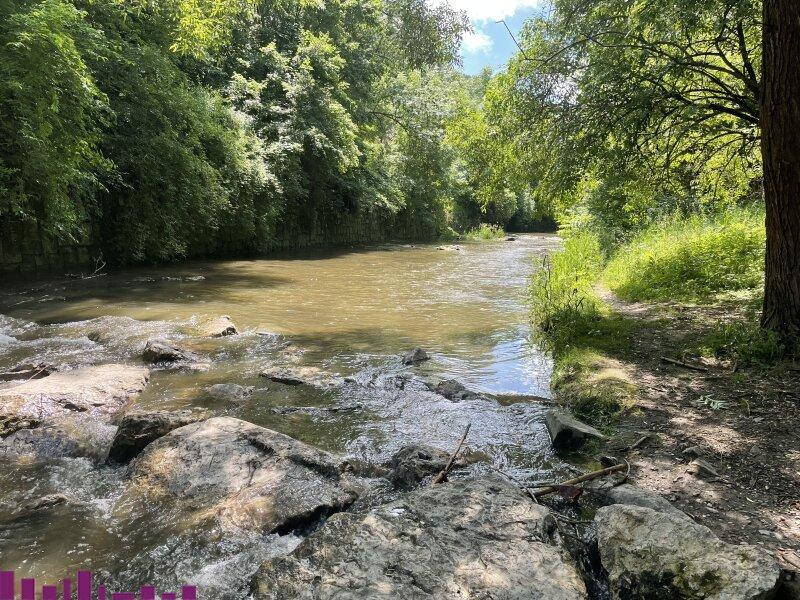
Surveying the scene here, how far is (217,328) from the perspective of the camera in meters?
8.12

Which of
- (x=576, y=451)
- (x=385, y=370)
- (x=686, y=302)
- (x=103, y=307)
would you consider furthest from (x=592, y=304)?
(x=103, y=307)

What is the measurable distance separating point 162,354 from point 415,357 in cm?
318

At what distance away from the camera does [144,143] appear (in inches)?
538

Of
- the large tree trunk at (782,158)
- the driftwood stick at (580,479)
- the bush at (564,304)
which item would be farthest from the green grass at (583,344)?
the large tree trunk at (782,158)

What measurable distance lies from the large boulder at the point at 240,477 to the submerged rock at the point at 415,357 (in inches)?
115

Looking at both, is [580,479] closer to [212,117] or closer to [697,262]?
[697,262]

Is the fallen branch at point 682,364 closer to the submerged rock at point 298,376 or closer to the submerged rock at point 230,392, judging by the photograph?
the submerged rock at point 298,376

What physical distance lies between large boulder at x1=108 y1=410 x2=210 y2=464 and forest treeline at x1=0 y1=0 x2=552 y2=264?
722 cm

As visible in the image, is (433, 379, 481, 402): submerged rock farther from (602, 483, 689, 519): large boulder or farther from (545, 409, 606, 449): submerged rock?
(602, 483, 689, 519): large boulder

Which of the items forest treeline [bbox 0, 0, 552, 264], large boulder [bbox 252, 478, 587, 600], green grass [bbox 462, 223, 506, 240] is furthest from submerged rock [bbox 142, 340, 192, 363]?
green grass [bbox 462, 223, 506, 240]

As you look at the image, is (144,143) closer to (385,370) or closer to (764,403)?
(385,370)

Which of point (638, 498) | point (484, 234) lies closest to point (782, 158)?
point (638, 498)

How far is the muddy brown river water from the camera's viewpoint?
2.98 meters

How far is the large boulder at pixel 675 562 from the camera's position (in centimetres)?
230
